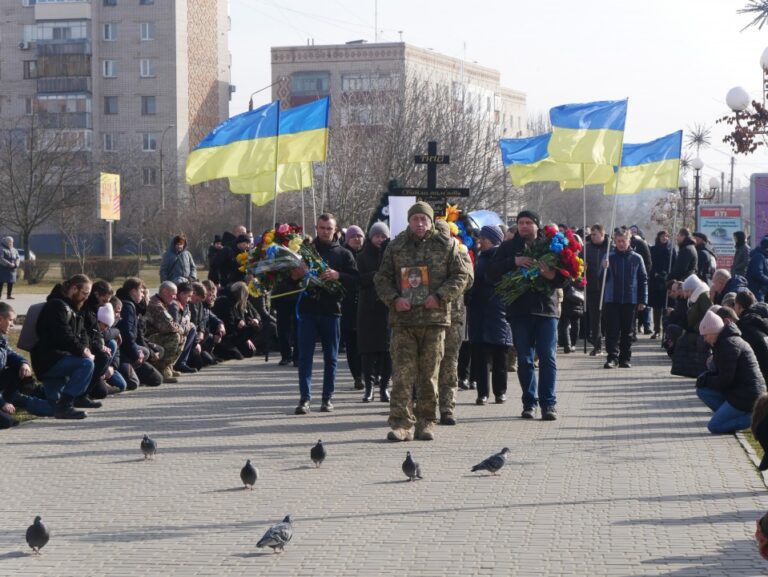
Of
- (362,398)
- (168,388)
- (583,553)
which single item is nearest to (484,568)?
(583,553)

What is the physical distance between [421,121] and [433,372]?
4049cm

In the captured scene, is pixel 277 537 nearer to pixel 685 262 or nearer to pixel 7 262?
pixel 685 262

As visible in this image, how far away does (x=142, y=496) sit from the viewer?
9562 millimetres

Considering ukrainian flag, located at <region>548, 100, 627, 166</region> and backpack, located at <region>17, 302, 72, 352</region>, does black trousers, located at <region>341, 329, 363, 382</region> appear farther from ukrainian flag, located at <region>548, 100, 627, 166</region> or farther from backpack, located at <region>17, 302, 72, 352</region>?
ukrainian flag, located at <region>548, 100, 627, 166</region>

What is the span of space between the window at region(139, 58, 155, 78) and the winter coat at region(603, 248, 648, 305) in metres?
74.6

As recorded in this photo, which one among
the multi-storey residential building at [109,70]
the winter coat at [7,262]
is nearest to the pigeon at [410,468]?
the winter coat at [7,262]

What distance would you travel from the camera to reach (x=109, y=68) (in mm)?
91500

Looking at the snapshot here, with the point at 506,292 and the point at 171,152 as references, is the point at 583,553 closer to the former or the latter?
the point at 506,292

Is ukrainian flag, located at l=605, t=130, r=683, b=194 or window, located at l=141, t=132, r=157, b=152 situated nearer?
ukrainian flag, located at l=605, t=130, r=683, b=194

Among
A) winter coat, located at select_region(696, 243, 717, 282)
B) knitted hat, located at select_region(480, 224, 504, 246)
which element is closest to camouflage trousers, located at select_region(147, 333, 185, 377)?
knitted hat, located at select_region(480, 224, 504, 246)

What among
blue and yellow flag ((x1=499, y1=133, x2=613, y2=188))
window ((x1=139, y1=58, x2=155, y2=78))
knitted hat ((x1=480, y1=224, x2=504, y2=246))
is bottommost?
knitted hat ((x1=480, y1=224, x2=504, y2=246))

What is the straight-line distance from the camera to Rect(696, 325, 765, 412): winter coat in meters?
12.2

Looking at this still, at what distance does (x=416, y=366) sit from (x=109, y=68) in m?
83.0

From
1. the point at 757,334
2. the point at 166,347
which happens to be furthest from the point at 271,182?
the point at 757,334
